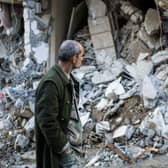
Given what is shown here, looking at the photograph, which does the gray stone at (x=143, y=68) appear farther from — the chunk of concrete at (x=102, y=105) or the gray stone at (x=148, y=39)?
the chunk of concrete at (x=102, y=105)

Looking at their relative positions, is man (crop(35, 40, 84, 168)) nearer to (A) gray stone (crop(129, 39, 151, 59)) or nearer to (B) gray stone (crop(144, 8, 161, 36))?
(B) gray stone (crop(144, 8, 161, 36))

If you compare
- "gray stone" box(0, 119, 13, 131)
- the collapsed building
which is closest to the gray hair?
the collapsed building

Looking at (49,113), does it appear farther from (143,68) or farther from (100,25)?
(100,25)

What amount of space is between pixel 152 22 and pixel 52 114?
245 inches

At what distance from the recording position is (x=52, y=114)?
342cm

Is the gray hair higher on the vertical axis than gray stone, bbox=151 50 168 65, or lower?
higher

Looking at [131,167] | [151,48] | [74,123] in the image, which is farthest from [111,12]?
[74,123]

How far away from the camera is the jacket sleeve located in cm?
342

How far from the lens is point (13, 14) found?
12.4m

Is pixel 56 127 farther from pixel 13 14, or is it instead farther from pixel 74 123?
pixel 13 14

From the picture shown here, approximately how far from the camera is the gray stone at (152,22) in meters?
9.17

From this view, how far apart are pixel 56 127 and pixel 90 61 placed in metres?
7.00

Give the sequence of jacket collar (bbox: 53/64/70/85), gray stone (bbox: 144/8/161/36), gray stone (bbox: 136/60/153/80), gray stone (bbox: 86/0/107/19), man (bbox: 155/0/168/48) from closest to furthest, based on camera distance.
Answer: jacket collar (bbox: 53/64/70/85), man (bbox: 155/0/168/48), gray stone (bbox: 136/60/153/80), gray stone (bbox: 144/8/161/36), gray stone (bbox: 86/0/107/19)

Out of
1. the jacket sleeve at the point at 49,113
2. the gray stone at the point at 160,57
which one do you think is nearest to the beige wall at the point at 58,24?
the gray stone at the point at 160,57
